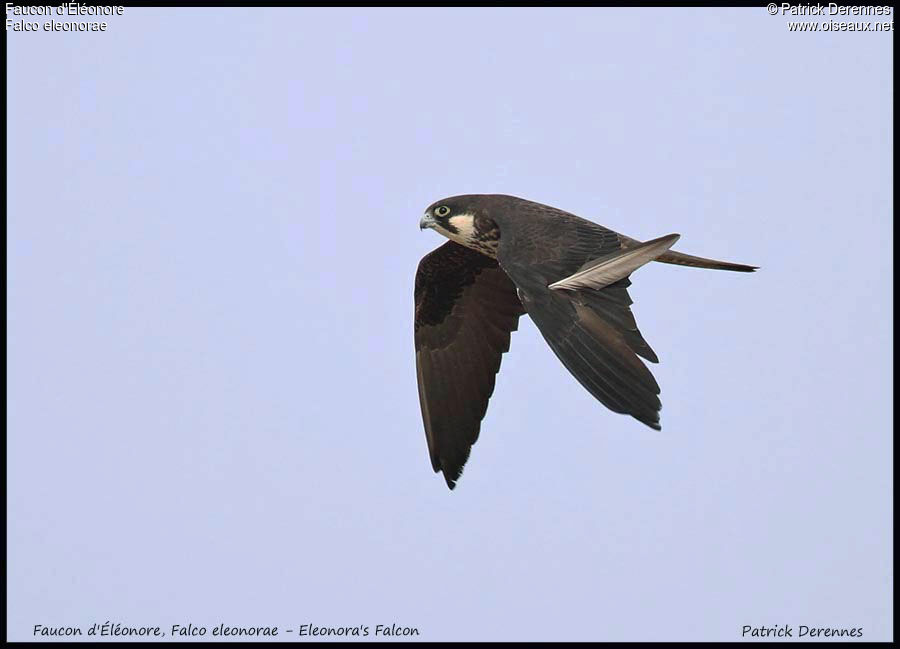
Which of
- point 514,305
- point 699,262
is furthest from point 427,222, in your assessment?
point 699,262

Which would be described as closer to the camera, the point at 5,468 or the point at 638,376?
the point at 638,376

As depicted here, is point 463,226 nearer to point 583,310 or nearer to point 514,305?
point 514,305

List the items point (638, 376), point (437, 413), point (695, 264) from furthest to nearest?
point (437, 413)
point (695, 264)
point (638, 376)

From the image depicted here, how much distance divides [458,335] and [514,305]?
566 millimetres

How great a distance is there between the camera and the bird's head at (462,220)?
11.2 m

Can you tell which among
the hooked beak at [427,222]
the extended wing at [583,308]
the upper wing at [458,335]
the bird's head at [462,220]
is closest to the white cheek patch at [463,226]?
the bird's head at [462,220]

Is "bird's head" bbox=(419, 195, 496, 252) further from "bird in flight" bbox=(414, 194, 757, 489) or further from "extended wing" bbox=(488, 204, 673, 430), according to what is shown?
"extended wing" bbox=(488, 204, 673, 430)

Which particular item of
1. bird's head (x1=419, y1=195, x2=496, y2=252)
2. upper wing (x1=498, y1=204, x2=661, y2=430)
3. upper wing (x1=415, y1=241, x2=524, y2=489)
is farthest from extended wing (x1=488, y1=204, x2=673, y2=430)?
upper wing (x1=415, y1=241, x2=524, y2=489)

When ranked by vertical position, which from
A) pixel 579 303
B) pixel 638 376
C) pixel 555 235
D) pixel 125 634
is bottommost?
pixel 125 634

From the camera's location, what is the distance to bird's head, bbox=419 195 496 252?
11.2 meters

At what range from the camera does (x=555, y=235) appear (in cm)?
1028

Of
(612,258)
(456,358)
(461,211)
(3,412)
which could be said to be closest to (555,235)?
(612,258)

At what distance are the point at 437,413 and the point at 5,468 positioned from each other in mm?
4021

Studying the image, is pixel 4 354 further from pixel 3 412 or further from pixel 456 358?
pixel 456 358
